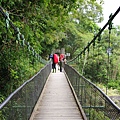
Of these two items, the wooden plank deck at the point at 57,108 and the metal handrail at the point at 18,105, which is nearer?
the metal handrail at the point at 18,105

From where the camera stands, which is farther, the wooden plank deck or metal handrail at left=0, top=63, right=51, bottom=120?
the wooden plank deck

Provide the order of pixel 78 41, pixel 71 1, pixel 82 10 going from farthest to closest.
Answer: pixel 78 41 < pixel 82 10 < pixel 71 1

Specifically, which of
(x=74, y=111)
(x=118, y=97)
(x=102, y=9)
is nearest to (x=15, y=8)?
(x=74, y=111)

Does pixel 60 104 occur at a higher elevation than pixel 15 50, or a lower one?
lower

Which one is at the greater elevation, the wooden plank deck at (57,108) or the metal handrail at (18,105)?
the metal handrail at (18,105)

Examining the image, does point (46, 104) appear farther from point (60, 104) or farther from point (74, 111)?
point (74, 111)

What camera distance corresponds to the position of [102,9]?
21734 mm

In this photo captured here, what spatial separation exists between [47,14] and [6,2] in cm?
301

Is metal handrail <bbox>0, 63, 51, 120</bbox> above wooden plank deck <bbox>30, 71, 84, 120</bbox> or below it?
above

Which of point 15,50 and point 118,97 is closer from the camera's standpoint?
point 15,50

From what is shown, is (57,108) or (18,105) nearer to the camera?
(18,105)

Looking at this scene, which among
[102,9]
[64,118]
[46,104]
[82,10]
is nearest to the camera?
[64,118]

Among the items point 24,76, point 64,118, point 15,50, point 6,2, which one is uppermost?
point 6,2

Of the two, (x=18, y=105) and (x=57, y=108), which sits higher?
(x=18, y=105)
